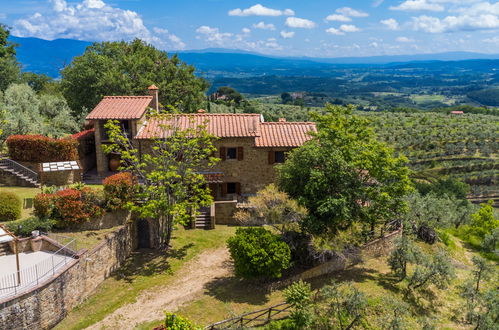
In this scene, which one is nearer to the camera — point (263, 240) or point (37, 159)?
point (263, 240)

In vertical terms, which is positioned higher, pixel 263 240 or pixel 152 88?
pixel 152 88

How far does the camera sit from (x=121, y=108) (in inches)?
1216

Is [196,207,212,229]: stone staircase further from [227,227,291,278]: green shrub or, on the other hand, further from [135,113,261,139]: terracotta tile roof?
[227,227,291,278]: green shrub

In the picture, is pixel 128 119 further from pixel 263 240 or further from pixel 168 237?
pixel 263 240

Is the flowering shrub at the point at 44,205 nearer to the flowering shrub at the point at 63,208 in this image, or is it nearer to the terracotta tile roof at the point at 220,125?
the flowering shrub at the point at 63,208

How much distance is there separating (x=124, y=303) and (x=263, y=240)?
7.90 m

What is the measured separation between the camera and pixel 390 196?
2342 cm

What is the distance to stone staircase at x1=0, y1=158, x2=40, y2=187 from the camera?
2748cm

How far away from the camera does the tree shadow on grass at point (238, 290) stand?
66.3ft

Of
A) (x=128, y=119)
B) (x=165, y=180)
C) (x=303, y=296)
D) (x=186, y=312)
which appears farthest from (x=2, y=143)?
(x=303, y=296)

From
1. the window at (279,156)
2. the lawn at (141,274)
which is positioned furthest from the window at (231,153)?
the lawn at (141,274)

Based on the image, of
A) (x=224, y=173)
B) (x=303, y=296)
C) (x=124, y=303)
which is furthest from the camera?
(x=224, y=173)

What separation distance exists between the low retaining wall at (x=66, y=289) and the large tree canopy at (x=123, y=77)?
72.4 feet

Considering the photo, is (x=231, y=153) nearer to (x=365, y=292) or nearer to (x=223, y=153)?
(x=223, y=153)
